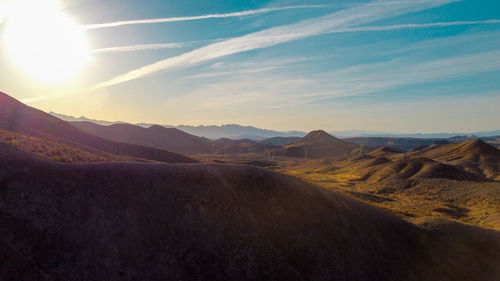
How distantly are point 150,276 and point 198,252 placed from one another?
8.78 ft

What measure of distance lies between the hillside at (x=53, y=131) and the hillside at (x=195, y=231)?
118ft

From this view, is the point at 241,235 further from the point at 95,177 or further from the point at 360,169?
the point at 360,169

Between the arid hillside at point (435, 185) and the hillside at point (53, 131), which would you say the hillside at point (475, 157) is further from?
the hillside at point (53, 131)

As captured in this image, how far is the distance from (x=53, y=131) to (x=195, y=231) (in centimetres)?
5143

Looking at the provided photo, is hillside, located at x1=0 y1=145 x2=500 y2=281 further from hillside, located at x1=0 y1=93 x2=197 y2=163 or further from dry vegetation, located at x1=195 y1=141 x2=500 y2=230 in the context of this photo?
hillside, located at x1=0 y1=93 x2=197 y2=163

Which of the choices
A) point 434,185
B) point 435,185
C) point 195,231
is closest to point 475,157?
point 435,185

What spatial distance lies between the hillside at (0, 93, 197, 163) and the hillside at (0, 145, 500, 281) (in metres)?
36.0

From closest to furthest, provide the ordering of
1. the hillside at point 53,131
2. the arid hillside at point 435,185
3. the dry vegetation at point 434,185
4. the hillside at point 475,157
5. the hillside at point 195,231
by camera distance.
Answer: the hillside at point 195,231 < the hillside at point 53,131 < the dry vegetation at point 434,185 < the arid hillside at point 435,185 < the hillside at point 475,157

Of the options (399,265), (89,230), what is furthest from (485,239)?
(89,230)

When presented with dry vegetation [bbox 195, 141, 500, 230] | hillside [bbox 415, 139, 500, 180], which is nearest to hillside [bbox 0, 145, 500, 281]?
dry vegetation [bbox 195, 141, 500, 230]

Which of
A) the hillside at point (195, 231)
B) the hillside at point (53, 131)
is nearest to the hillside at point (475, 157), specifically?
the hillside at point (195, 231)

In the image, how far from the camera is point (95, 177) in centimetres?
1503

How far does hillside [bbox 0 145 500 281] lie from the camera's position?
11.7 m

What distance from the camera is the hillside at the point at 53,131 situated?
1694 inches
